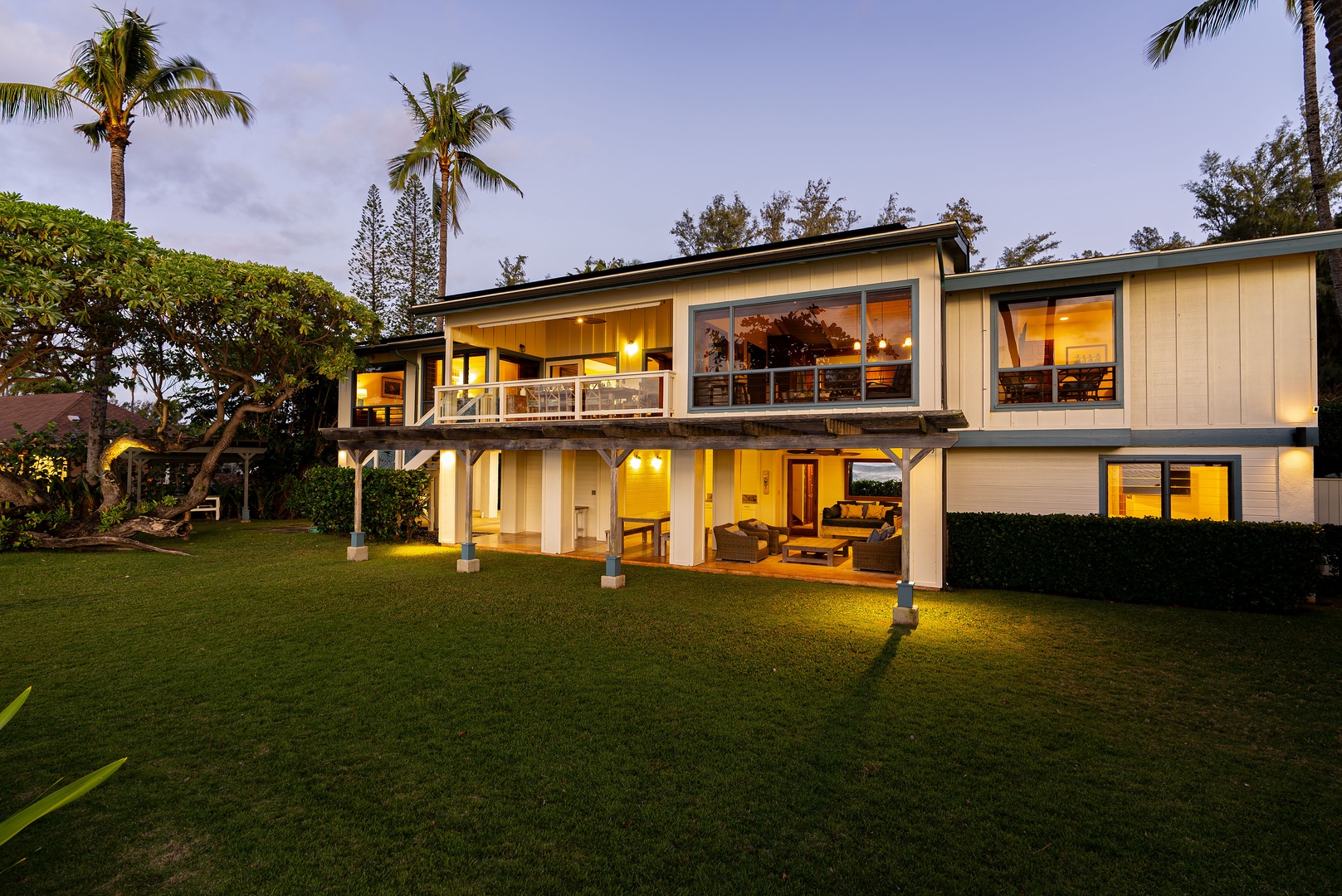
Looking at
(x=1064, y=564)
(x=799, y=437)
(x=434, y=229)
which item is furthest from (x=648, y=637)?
(x=434, y=229)

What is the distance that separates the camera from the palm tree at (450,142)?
20.9 metres

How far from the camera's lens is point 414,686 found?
19.0 ft

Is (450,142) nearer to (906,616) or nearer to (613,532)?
(613,532)

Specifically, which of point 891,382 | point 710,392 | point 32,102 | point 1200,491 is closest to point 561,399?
point 710,392

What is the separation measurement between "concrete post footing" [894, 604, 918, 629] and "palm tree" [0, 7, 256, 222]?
19290mm

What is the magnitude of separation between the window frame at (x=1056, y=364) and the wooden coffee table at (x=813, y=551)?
3892 mm

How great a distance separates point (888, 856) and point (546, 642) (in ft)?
15.5

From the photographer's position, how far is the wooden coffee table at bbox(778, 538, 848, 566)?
12.1 metres

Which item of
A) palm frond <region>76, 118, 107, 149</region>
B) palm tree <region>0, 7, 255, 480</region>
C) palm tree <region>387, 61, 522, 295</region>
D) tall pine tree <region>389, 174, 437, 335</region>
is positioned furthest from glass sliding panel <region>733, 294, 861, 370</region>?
tall pine tree <region>389, 174, 437, 335</region>

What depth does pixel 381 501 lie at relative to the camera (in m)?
15.3

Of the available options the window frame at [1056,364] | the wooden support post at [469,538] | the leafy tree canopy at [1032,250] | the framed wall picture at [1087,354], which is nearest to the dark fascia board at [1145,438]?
the window frame at [1056,364]

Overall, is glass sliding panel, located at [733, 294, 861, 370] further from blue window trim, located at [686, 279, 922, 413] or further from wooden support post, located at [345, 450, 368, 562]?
wooden support post, located at [345, 450, 368, 562]

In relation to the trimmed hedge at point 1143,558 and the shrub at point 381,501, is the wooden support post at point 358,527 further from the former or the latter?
the trimmed hedge at point 1143,558

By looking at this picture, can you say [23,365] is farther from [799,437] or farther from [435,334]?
[799,437]
